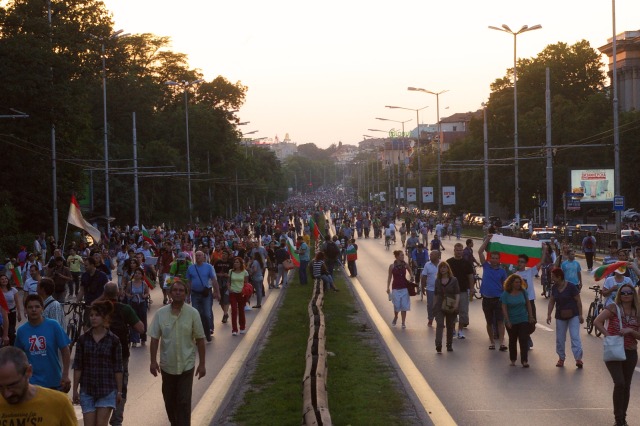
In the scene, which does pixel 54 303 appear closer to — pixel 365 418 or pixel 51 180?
pixel 365 418

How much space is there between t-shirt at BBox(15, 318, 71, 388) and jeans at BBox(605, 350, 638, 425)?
17.2ft

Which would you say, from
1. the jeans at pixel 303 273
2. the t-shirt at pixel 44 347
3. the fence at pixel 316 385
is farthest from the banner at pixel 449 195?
the t-shirt at pixel 44 347

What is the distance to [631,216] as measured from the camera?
293ft

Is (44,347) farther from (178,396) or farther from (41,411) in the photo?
(41,411)

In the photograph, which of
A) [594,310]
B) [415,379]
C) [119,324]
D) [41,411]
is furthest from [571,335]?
[41,411]

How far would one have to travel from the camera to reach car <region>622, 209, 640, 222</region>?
283 ft

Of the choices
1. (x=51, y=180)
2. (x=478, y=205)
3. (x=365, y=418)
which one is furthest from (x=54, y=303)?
(x=478, y=205)

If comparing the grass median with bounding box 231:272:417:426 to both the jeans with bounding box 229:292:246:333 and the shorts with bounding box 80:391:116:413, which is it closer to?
the jeans with bounding box 229:292:246:333

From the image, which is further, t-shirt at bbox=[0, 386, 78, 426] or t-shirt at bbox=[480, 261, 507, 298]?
t-shirt at bbox=[480, 261, 507, 298]

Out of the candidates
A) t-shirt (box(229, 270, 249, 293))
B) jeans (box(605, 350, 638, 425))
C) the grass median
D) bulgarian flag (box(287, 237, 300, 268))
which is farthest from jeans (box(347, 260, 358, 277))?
jeans (box(605, 350, 638, 425))

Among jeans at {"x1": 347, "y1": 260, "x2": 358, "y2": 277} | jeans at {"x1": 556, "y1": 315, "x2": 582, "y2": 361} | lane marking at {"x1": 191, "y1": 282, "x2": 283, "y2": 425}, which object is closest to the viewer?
lane marking at {"x1": 191, "y1": 282, "x2": 283, "y2": 425}

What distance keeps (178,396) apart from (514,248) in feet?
42.4

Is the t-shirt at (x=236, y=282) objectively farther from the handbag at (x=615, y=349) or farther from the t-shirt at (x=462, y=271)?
the handbag at (x=615, y=349)

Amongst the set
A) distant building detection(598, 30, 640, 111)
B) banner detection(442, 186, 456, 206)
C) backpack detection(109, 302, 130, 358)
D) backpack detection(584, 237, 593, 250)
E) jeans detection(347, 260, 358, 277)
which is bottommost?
jeans detection(347, 260, 358, 277)
